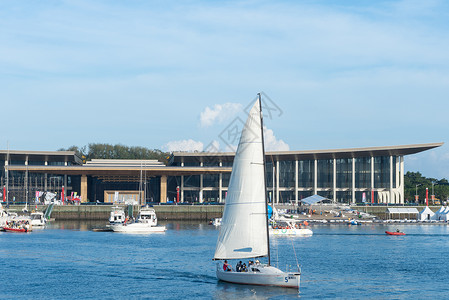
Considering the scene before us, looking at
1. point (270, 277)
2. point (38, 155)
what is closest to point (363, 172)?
point (38, 155)

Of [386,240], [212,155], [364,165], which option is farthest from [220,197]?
[386,240]

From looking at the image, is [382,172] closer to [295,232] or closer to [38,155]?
[295,232]

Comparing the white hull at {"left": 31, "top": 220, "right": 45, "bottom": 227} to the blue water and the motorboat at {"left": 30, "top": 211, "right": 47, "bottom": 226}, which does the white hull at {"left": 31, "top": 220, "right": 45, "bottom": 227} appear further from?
the blue water

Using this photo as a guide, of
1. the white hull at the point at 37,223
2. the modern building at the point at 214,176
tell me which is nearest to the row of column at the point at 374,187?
the modern building at the point at 214,176

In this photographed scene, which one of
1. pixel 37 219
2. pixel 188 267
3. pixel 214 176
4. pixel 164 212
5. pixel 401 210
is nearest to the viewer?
pixel 188 267

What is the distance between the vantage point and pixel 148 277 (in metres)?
60.1

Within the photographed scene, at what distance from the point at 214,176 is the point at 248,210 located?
132 m

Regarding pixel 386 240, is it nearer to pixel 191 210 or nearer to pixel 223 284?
pixel 223 284

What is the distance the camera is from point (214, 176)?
605 ft

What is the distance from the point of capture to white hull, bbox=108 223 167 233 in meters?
113

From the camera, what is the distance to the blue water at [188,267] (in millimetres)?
52656

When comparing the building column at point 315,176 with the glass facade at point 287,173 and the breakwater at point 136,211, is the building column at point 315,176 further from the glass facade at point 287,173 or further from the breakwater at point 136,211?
the breakwater at point 136,211

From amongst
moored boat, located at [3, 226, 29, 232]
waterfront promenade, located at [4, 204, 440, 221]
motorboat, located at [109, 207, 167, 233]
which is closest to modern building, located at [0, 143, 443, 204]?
waterfront promenade, located at [4, 204, 440, 221]

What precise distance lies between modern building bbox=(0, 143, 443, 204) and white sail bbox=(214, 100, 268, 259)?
118835 millimetres
